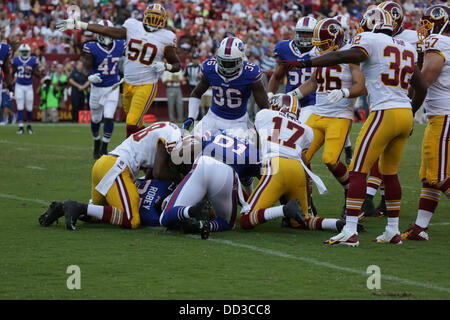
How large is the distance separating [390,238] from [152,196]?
1.93m

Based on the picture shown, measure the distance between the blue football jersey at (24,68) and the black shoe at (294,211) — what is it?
38.0 ft

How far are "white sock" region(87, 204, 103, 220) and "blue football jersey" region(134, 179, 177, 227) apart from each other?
0.35 m

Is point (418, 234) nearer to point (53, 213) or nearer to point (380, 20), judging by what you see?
point (380, 20)

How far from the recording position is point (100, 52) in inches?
464

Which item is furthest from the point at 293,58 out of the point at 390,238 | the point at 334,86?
the point at 390,238

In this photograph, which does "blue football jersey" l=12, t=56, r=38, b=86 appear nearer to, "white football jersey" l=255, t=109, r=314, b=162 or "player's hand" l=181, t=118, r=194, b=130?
"player's hand" l=181, t=118, r=194, b=130

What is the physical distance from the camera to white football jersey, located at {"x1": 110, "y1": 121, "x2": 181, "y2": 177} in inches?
246

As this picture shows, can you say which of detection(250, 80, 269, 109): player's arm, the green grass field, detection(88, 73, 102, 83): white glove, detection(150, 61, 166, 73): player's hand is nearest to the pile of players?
the green grass field

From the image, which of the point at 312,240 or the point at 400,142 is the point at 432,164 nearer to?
the point at 400,142

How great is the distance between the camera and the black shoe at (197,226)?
5.66 metres

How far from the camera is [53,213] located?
611 cm
